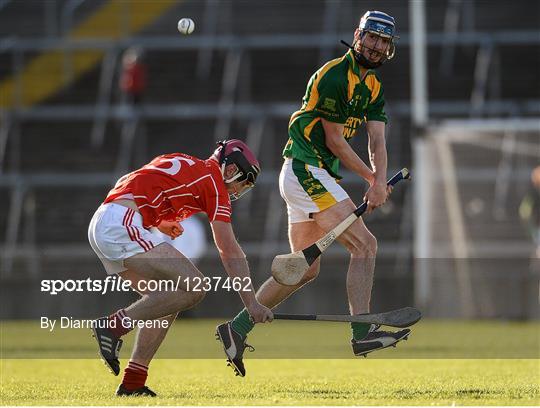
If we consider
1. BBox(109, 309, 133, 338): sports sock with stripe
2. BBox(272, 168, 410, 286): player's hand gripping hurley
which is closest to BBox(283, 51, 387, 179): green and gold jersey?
BBox(272, 168, 410, 286): player's hand gripping hurley

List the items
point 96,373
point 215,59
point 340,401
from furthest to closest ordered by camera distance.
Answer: point 215,59
point 96,373
point 340,401

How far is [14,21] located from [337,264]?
890 cm

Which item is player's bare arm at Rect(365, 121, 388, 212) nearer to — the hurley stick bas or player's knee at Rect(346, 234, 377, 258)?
player's knee at Rect(346, 234, 377, 258)

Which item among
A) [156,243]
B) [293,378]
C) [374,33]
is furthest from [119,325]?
[374,33]

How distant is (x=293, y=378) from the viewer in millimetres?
8695

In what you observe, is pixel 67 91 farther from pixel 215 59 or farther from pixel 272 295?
pixel 272 295

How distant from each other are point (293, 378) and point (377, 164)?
1.48 meters

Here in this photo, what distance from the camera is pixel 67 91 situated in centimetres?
2266

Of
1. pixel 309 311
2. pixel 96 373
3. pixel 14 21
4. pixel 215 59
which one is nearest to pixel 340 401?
pixel 96 373

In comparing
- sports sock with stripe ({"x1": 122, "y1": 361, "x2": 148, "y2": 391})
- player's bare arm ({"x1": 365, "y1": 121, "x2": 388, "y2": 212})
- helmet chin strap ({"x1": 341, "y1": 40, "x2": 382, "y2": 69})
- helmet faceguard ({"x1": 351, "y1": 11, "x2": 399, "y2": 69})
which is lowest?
sports sock with stripe ({"x1": 122, "y1": 361, "x2": 148, "y2": 391})

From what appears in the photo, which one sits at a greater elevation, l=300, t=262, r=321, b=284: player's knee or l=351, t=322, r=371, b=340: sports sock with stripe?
l=300, t=262, r=321, b=284: player's knee

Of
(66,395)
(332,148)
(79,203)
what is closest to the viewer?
(66,395)

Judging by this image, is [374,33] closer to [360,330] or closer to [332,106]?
[332,106]

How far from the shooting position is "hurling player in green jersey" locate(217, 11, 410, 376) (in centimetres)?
814
